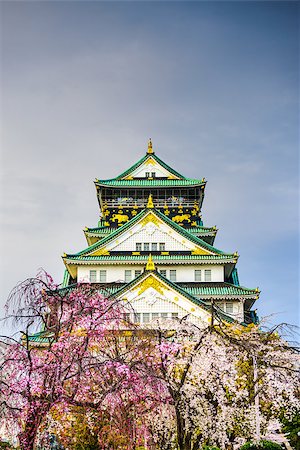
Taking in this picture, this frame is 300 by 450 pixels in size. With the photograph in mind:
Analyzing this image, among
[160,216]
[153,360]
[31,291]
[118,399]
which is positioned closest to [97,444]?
[153,360]

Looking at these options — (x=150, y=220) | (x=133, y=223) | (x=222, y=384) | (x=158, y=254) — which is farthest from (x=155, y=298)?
(x=222, y=384)

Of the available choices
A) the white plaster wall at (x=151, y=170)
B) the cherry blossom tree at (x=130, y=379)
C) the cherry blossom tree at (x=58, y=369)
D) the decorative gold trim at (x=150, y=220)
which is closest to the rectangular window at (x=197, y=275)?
the decorative gold trim at (x=150, y=220)

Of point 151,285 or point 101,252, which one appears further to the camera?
point 101,252

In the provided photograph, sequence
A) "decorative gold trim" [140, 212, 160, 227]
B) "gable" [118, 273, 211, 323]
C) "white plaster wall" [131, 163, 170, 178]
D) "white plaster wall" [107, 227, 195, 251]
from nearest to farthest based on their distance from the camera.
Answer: "gable" [118, 273, 211, 323]
"white plaster wall" [107, 227, 195, 251]
"decorative gold trim" [140, 212, 160, 227]
"white plaster wall" [131, 163, 170, 178]

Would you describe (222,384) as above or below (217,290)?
below

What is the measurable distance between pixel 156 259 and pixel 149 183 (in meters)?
10.6

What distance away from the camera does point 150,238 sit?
48375 mm

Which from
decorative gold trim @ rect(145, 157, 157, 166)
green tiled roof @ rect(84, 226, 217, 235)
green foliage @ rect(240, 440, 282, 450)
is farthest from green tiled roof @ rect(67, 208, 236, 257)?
green foliage @ rect(240, 440, 282, 450)

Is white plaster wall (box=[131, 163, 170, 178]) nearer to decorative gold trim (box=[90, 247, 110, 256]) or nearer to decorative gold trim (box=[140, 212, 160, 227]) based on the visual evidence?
decorative gold trim (box=[140, 212, 160, 227])

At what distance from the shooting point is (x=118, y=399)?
59.3ft

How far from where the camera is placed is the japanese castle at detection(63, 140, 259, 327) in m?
39.9

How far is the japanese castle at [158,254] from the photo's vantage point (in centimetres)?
3991

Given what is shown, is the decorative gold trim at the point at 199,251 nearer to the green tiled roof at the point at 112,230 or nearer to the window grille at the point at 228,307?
the window grille at the point at 228,307

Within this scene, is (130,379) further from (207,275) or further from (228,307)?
(207,275)
